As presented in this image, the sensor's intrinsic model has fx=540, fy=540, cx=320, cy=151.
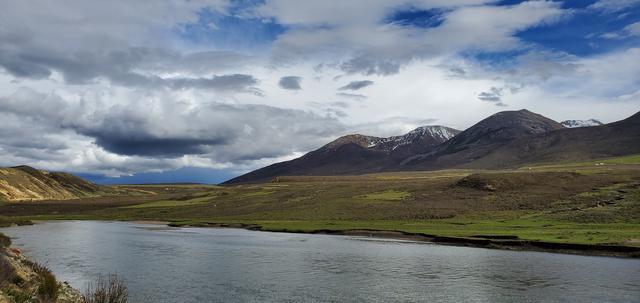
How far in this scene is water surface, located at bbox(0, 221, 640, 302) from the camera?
138 feet

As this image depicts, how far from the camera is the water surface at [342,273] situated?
4209 centimetres

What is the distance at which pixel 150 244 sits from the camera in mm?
85125

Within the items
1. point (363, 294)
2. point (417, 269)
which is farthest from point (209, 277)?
point (417, 269)

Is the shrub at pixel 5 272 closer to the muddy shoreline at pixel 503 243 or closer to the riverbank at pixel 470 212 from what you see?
the muddy shoreline at pixel 503 243

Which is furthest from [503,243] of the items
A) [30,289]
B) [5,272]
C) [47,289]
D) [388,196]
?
[388,196]

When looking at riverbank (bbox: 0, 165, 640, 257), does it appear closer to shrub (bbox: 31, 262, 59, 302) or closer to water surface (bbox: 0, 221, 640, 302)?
water surface (bbox: 0, 221, 640, 302)

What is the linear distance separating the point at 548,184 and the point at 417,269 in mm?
117818

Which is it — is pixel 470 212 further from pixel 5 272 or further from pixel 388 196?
pixel 5 272

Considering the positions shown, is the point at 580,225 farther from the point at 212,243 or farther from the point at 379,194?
the point at 379,194

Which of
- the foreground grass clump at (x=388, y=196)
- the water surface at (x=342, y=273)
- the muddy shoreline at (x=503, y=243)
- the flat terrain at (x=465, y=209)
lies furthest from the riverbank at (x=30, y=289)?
the foreground grass clump at (x=388, y=196)

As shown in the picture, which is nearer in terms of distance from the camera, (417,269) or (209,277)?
(209,277)

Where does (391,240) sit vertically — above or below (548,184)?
below

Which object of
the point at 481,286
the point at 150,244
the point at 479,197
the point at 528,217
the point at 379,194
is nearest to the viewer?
the point at 481,286

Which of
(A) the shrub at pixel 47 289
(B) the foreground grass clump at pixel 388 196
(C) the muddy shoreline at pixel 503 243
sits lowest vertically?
(C) the muddy shoreline at pixel 503 243
